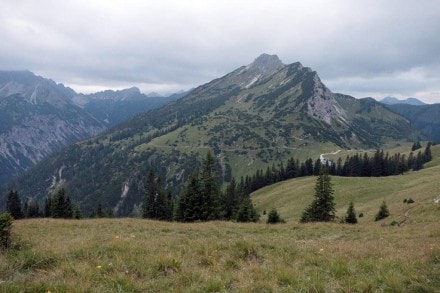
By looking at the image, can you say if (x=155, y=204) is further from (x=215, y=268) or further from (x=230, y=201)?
(x=215, y=268)

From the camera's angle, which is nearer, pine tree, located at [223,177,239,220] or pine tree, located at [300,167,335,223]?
pine tree, located at [300,167,335,223]

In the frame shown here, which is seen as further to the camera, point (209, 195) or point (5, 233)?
point (209, 195)

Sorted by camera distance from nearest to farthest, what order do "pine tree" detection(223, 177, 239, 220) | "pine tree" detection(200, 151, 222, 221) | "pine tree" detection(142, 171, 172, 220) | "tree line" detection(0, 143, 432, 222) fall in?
"pine tree" detection(200, 151, 222, 221) < "tree line" detection(0, 143, 432, 222) < "pine tree" detection(223, 177, 239, 220) < "pine tree" detection(142, 171, 172, 220)

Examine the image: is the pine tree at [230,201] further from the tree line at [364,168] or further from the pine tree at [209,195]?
the tree line at [364,168]

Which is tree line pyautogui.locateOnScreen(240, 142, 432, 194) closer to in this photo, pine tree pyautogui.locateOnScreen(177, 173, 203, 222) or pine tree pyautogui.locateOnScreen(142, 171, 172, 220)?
pine tree pyautogui.locateOnScreen(142, 171, 172, 220)

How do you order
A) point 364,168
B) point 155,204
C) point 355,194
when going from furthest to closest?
1. point 364,168
2. point 355,194
3. point 155,204

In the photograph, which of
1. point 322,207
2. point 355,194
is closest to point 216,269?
point 322,207

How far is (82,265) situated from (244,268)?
182 inches

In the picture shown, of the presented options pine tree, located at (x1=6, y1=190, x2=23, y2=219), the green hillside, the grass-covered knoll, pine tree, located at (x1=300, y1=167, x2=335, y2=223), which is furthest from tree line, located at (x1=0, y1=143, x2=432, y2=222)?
the grass-covered knoll

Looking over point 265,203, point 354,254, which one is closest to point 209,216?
point 265,203

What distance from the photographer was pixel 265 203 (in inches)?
3831

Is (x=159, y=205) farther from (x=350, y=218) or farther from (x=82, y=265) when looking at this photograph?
(x=82, y=265)

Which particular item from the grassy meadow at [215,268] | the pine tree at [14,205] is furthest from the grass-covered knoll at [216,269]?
the pine tree at [14,205]

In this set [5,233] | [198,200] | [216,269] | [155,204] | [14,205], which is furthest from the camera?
[14,205]
